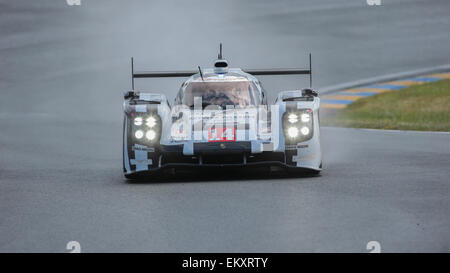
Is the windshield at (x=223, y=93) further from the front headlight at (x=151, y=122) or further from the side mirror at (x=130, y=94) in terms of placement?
the front headlight at (x=151, y=122)

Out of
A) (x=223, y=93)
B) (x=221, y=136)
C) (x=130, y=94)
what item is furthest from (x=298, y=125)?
(x=130, y=94)

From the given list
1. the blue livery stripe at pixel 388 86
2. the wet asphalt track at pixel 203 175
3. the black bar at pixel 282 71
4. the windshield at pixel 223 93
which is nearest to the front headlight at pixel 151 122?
the wet asphalt track at pixel 203 175

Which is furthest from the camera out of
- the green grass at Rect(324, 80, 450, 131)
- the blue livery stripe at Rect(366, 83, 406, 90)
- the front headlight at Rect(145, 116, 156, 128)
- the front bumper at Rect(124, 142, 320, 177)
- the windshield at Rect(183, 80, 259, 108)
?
the blue livery stripe at Rect(366, 83, 406, 90)

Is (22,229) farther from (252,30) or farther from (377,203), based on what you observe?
(252,30)

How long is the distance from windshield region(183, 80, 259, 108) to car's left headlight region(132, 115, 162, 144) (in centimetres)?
96

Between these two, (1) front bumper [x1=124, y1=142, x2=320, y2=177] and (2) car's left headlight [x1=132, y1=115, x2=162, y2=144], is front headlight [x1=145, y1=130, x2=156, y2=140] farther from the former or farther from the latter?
(1) front bumper [x1=124, y1=142, x2=320, y2=177]

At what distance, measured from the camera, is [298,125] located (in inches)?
391

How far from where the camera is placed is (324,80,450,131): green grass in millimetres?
16969

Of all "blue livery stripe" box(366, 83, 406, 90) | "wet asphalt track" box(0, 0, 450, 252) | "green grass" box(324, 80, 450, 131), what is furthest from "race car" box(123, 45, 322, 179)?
"blue livery stripe" box(366, 83, 406, 90)

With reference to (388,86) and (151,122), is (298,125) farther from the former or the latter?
(388,86)

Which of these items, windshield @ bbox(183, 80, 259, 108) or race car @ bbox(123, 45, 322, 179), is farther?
windshield @ bbox(183, 80, 259, 108)

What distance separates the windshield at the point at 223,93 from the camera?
1088cm

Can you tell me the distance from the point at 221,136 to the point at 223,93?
1.48 metres

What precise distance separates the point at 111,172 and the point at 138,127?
119 cm
